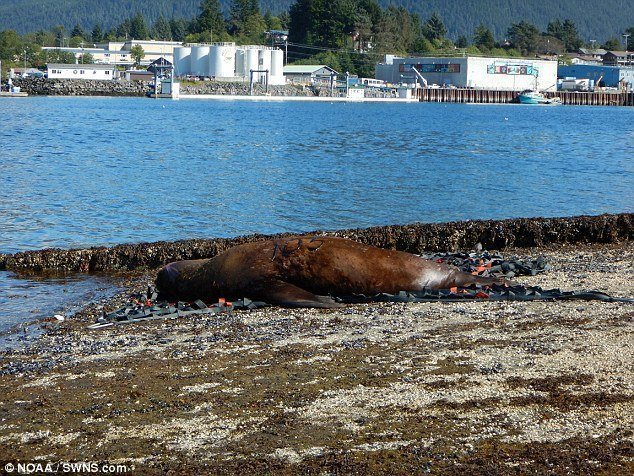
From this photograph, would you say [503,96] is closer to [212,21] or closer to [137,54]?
[212,21]

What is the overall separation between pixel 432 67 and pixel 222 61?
39.6 metres

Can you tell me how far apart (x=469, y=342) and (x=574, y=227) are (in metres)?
8.59

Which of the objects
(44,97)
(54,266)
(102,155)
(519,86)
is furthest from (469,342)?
(519,86)

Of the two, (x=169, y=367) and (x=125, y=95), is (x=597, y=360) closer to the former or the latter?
(x=169, y=367)

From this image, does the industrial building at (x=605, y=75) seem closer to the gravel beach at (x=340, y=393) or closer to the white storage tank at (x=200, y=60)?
the white storage tank at (x=200, y=60)

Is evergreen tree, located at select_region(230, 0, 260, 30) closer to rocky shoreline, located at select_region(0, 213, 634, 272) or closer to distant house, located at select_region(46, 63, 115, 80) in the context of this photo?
distant house, located at select_region(46, 63, 115, 80)

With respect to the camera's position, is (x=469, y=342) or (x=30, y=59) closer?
(x=469, y=342)

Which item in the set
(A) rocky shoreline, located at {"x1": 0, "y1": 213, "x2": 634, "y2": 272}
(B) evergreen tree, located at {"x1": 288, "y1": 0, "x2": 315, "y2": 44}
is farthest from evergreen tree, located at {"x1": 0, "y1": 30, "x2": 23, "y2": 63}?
(A) rocky shoreline, located at {"x1": 0, "y1": 213, "x2": 634, "y2": 272}

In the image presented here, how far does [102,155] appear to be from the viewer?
140ft

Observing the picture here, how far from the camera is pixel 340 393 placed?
21.7ft

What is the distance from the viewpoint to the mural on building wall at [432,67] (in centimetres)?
15950

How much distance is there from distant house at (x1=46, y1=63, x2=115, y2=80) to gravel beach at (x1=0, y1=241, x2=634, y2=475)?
13749cm

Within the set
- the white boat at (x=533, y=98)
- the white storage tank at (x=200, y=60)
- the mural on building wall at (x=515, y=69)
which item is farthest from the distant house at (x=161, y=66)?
the white boat at (x=533, y=98)

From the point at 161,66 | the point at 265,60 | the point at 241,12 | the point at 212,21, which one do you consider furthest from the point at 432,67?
the point at 241,12
